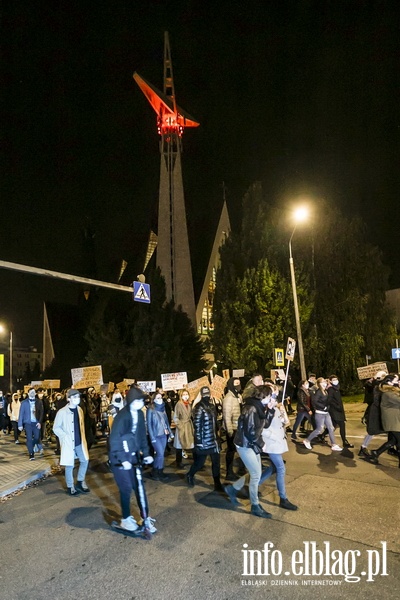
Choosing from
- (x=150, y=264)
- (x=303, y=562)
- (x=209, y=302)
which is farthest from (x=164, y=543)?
(x=150, y=264)

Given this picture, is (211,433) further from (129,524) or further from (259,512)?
(129,524)

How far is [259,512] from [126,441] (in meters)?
1.97

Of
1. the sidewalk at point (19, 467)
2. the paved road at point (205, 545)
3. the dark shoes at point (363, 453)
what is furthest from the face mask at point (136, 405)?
the dark shoes at point (363, 453)

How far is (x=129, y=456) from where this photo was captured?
16.1 feet

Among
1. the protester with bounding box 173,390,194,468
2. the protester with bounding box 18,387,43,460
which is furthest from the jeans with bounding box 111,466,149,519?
the protester with bounding box 18,387,43,460

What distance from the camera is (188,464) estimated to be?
29.8 feet

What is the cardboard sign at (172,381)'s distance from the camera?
45.6 ft

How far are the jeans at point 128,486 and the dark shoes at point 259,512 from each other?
55.2 inches

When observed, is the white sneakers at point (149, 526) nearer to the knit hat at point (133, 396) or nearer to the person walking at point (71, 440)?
the knit hat at point (133, 396)

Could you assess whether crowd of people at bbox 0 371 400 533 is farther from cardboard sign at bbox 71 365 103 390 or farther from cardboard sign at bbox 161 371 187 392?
cardboard sign at bbox 71 365 103 390

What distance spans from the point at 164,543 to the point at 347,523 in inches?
85.3

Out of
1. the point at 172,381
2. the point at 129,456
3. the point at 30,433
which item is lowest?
the point at 30,433

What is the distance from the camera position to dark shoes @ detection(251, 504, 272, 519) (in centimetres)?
527

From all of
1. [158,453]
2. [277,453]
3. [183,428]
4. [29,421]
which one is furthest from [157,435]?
[29,421]
